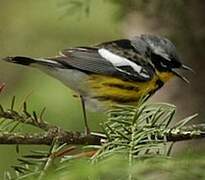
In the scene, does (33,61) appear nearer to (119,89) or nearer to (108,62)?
(119,89)

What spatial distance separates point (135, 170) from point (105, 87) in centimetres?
199

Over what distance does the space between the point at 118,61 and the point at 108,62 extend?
1.9 inches

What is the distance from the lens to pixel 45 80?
161 inches

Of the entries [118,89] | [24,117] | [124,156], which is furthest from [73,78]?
[124,156]

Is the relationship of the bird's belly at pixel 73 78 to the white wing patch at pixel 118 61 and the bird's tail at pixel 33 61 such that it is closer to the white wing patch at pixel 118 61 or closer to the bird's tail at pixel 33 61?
the bird's tail at pixel 33 61

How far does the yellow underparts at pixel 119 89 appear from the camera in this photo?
9.89 ft

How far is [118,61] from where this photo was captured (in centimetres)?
320

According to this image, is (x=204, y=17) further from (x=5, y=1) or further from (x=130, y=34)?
(x=5, y=1)

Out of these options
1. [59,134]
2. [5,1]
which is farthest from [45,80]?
[59,134]

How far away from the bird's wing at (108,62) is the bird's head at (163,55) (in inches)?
2.8

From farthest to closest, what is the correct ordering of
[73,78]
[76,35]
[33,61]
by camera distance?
[76,35]
[73,78]
[33,61]

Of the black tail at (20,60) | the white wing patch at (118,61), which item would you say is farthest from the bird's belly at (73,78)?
the black tail at (20,60)

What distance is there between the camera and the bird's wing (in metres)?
3.09

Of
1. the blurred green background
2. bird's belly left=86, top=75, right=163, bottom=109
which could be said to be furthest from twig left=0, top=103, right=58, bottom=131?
bird's belly left=86, top=75, right=163, bottom=109
